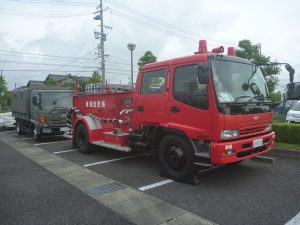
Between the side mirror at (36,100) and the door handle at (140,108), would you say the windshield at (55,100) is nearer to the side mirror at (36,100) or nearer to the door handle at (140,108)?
the side mirror at (36,100)

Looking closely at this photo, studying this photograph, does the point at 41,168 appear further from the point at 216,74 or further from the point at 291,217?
the point at 291,217

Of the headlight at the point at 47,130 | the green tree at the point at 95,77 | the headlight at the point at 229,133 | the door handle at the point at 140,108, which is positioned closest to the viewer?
the headlight at the point at 229,133

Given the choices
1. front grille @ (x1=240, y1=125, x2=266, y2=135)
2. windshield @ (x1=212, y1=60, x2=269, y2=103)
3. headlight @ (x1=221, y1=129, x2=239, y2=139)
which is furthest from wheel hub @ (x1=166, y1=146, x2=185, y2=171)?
windshield @ (x1=212, y1=60, x2=269, y2=103)

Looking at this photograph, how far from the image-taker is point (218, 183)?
533 centimetres

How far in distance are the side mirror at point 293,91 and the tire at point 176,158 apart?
6.51 feet

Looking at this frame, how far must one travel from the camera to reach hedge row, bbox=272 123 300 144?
8.11 meters

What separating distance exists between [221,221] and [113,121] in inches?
178

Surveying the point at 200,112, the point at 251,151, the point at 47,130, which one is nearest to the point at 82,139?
the point at 47,130

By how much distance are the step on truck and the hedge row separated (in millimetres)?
3047

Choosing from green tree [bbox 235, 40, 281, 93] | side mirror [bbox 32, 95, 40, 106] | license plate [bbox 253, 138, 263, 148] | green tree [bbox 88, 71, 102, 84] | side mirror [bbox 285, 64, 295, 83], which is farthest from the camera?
green tree [bbox 88, 71, 102, 84]

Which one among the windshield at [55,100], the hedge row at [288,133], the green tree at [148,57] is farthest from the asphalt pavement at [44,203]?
the green tree at [148,57]

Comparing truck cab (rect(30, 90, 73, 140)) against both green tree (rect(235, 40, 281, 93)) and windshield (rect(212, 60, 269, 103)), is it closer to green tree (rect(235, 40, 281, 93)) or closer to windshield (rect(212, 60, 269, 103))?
windshield (rect(212, 60, 269, 103))

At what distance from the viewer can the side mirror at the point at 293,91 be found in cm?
434

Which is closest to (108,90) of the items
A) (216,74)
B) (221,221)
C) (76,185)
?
(76,185)
